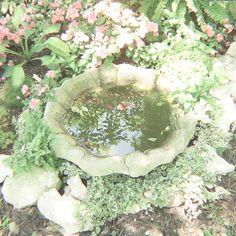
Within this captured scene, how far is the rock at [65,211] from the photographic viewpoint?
3703mm

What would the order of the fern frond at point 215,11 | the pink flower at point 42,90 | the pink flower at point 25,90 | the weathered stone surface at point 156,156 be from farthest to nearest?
the fern frond at point 215,11
the pink flower at point 25,90
the pink flower at point 42,90
the weathered stone surface at point 156,156

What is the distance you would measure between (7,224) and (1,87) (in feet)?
6.19

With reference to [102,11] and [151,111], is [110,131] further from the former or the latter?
[102,11]

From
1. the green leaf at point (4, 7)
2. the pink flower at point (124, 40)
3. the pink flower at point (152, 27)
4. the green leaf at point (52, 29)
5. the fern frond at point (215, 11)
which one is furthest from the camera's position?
the green leaf at point (4, 7)

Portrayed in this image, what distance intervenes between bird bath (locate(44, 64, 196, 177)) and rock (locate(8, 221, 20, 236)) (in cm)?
87

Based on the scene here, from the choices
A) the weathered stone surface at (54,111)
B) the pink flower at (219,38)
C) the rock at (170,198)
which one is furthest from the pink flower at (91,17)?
the rock at (170,198)

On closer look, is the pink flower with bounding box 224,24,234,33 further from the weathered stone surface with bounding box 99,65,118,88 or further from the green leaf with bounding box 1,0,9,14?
the green leaf with bounding box 1,0,9,14

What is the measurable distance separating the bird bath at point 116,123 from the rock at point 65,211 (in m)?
0.41

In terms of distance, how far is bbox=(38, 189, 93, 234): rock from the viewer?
3.70 metres

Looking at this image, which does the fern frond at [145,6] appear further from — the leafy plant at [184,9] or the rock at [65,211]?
the rock at [65,211]

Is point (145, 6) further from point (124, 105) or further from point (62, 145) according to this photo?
point (62, 145)

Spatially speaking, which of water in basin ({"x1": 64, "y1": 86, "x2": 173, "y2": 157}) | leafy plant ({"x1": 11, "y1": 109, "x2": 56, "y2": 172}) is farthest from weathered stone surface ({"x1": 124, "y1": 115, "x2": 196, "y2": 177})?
leafy plant ({"x1": 11, "y1": 109, "x2": 56, "y2": 172})

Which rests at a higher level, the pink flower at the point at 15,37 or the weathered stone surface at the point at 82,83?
the weathered stone surface at the point at 82,83

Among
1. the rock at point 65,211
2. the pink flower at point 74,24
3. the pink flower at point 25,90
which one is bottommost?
the rock at point 65,211
